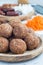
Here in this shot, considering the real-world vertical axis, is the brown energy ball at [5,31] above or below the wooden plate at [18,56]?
above

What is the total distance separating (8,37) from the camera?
64 cm

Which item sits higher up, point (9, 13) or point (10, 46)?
point (10, 46)

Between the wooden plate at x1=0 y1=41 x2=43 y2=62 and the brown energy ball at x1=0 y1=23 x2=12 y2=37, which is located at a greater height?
the brown energy ball at x1=0 y1=23 x2=12 y2=37

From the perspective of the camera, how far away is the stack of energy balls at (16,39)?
602 millimetres

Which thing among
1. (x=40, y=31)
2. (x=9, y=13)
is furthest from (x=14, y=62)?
(x=9, y=13)

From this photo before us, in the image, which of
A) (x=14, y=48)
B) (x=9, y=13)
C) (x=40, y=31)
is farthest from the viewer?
(x=9, y=13)

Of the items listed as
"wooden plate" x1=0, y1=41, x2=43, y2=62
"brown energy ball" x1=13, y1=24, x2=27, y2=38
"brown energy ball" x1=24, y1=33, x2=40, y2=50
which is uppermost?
"brown energy ball" x1=13, y1=24, x2=27, y2=38

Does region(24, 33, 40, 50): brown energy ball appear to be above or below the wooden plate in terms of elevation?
above

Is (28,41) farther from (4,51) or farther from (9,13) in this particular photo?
(9,13)

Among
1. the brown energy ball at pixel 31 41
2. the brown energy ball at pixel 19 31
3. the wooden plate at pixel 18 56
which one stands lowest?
the wooden plate at pixel 18 56

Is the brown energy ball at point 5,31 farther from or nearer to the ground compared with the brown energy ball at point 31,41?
farther from the ground

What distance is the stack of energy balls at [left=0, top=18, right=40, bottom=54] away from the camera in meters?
0.60

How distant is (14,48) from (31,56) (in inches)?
2.4

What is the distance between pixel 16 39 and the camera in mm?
615
